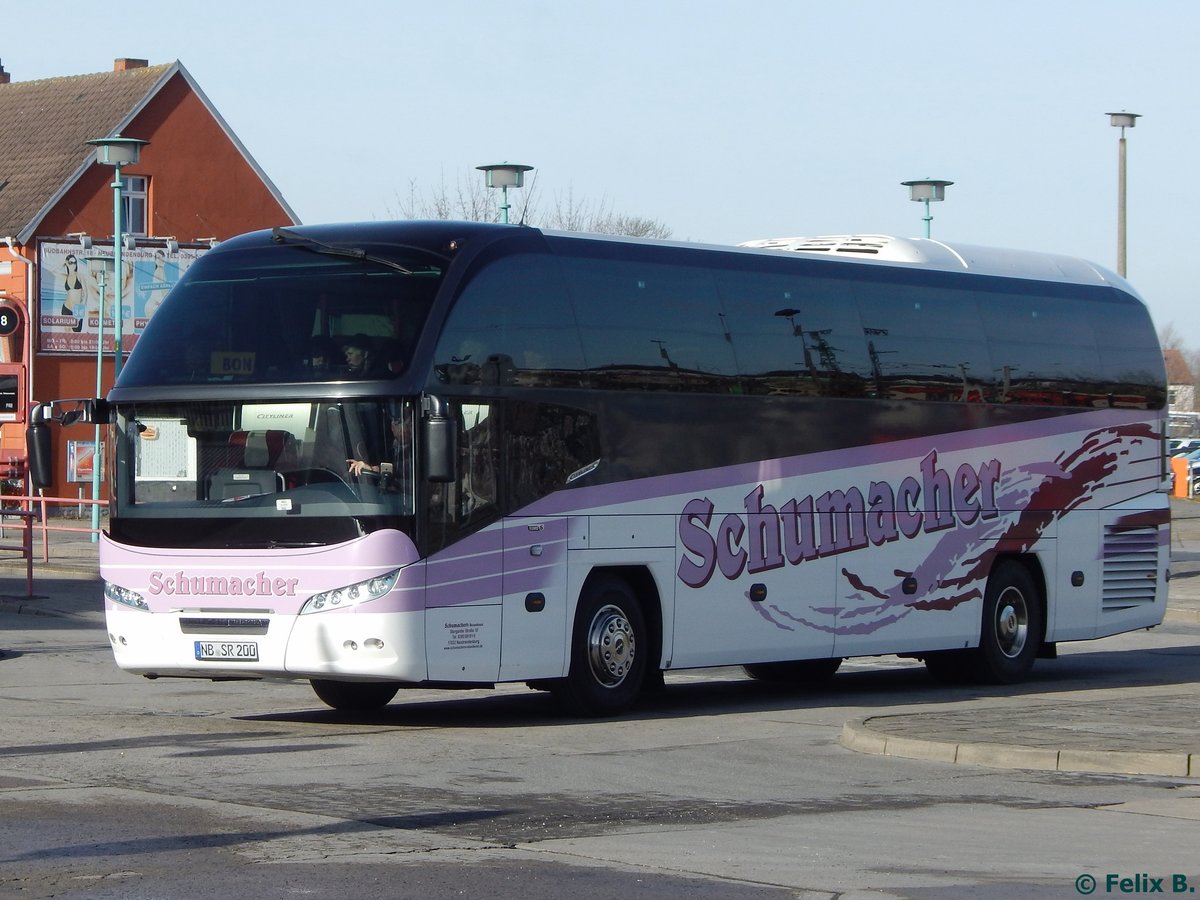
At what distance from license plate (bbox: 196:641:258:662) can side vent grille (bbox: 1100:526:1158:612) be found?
9.40 metres

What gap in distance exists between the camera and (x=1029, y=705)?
616 inches

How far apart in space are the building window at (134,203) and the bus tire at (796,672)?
3577cm

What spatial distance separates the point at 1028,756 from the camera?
Answer: 39.9 feet

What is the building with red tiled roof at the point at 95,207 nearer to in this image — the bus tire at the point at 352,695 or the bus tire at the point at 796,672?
the bus tire at the point at 796,672

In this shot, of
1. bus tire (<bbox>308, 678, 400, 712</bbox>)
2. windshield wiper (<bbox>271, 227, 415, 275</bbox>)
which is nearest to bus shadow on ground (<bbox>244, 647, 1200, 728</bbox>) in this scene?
bus tire (<bbox>308, 678, 400, 712</bbox>)

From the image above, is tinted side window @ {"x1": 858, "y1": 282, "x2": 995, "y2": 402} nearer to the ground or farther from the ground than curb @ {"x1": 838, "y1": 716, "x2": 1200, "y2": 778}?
farther from the ground

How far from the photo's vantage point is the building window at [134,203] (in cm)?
5156

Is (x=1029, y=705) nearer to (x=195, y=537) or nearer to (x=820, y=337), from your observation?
(x=820, y=337)

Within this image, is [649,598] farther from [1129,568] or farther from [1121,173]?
[1121,173]

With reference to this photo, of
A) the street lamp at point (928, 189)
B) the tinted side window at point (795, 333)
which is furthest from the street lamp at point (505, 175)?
the tinted side window at point (795, 333)

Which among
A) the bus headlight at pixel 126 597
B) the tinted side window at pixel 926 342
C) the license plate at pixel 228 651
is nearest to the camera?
the license plate at pixel 228 651

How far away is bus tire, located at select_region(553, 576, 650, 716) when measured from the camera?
47.6 feet

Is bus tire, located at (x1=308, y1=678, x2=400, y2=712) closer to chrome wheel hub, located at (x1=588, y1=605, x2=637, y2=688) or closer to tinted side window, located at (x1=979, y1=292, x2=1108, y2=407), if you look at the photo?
chrome wheel hub, located at (x1=588, y1=605, x2=637, y2=688)

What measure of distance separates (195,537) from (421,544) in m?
1.66
